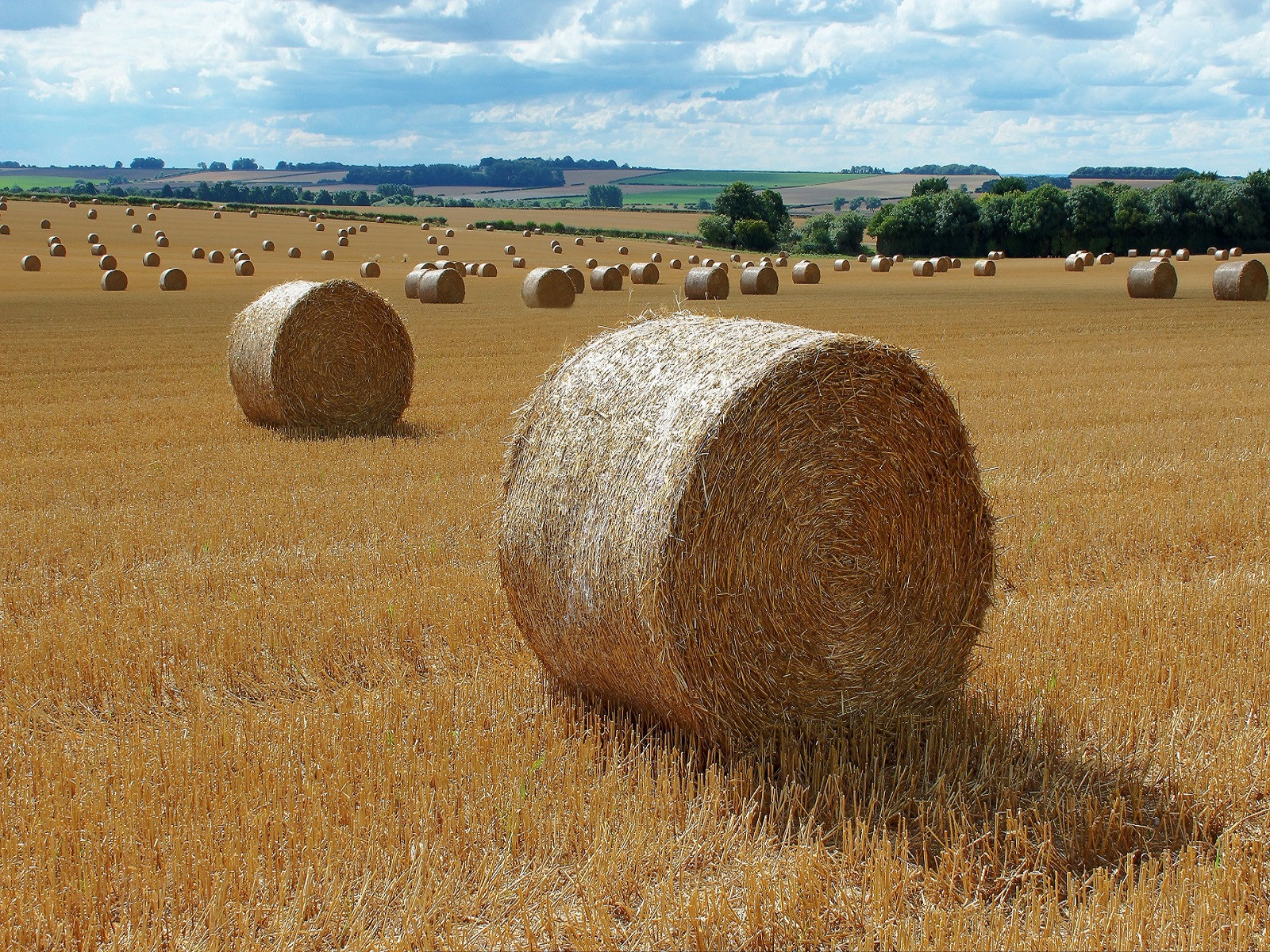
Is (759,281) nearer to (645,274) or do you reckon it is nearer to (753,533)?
(645,274)

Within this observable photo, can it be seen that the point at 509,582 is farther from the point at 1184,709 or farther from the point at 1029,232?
the point at 1029,232

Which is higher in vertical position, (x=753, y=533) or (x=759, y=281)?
(x=759, y=281)

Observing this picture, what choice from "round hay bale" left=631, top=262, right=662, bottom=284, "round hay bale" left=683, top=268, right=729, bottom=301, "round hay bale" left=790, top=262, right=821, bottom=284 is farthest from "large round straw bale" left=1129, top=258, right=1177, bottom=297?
"round hay bale" left=631, top=262, right=662, bottom=284

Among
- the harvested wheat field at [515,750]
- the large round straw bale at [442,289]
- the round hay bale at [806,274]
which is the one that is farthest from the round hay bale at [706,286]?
the harvested wheat field at [515,750]

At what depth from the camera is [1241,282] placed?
31.0 m

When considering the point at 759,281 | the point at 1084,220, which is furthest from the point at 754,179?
the point at 759,281

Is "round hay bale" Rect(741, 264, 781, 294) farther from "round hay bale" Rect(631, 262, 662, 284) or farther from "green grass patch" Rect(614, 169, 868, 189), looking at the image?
"green grass patch" Rect(614, 169, 868, 189)

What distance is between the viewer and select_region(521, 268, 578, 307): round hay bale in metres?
30.0

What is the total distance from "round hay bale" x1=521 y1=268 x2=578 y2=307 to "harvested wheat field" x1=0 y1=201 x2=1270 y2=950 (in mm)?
19285

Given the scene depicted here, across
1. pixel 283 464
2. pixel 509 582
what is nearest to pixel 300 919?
pixel 509 582

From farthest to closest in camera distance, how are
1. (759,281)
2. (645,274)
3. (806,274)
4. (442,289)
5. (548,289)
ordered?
(806,274)
(645,274)
(759,281)
(442,289)
(548,289)

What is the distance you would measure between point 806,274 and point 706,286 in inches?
462

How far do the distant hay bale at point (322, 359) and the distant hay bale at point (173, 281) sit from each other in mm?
23432

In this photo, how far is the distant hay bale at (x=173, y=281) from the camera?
35.3 meters
